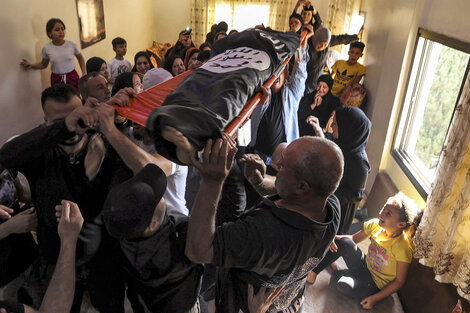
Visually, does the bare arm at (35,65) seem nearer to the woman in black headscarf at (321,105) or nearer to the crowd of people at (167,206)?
the crowd of people at (167,206)

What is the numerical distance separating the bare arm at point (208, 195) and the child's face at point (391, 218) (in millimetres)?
1561

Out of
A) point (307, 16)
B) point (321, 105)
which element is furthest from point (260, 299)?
point (307, 16)

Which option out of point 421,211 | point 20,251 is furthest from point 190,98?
point 421,211

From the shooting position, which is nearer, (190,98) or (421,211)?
(190,98)

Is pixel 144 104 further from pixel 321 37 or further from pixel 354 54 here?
pixel 354 54

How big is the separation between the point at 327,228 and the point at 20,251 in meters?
1.26

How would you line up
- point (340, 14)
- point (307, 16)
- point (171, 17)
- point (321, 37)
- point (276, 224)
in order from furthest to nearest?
point (171, 17) → point (340, 14) → point (307, 16) → point (321, 37) → point (276, 224)

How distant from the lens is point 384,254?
2.22 meters

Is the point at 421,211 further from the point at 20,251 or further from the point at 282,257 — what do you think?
the point at 20,251

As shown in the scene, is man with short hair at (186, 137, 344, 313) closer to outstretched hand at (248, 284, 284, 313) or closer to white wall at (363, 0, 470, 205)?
outstretched hand at (248, 284, 284, 313)

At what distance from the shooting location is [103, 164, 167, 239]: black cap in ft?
3.23

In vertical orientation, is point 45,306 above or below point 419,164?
above

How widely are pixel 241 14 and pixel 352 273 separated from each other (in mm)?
7371

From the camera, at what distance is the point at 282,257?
1.02 m
